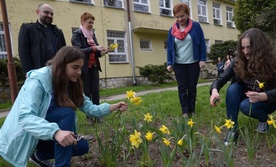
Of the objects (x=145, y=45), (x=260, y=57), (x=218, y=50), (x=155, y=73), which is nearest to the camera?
(x=260, y=57)

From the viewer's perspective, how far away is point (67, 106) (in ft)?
6.43

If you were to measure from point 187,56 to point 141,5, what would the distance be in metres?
11.0

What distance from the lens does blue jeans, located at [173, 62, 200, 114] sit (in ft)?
11.7

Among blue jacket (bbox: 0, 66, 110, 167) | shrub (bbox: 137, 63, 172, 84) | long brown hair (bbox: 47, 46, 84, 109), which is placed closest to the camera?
blue jacket (bbox: 0, 66, 110, 167)

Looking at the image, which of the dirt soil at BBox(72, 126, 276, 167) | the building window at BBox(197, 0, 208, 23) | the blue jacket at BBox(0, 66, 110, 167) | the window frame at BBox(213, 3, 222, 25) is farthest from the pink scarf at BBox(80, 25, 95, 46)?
the window frame at BBox(213, 3, 222, 25)

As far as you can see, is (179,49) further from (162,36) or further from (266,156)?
(162,36)

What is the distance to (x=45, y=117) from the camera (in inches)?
73.1

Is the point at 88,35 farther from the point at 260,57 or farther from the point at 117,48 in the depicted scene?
the point at 117,48

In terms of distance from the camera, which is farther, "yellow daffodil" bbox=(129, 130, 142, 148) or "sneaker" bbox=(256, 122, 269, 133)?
"sneaker" bbox=(256, 122, 269, 133)

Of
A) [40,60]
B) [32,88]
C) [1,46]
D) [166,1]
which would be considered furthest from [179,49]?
[166,1]

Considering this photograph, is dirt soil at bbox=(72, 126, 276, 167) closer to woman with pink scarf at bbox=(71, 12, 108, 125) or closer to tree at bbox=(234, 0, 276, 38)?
woman with pink scarf at bbox=(71, 12, 108, 125)

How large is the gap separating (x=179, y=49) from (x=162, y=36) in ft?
38.5

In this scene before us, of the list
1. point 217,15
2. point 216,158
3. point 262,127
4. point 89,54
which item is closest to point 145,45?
point 217,15

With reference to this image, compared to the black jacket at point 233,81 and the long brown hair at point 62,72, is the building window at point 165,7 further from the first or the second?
the long brown hair at point 62,72
